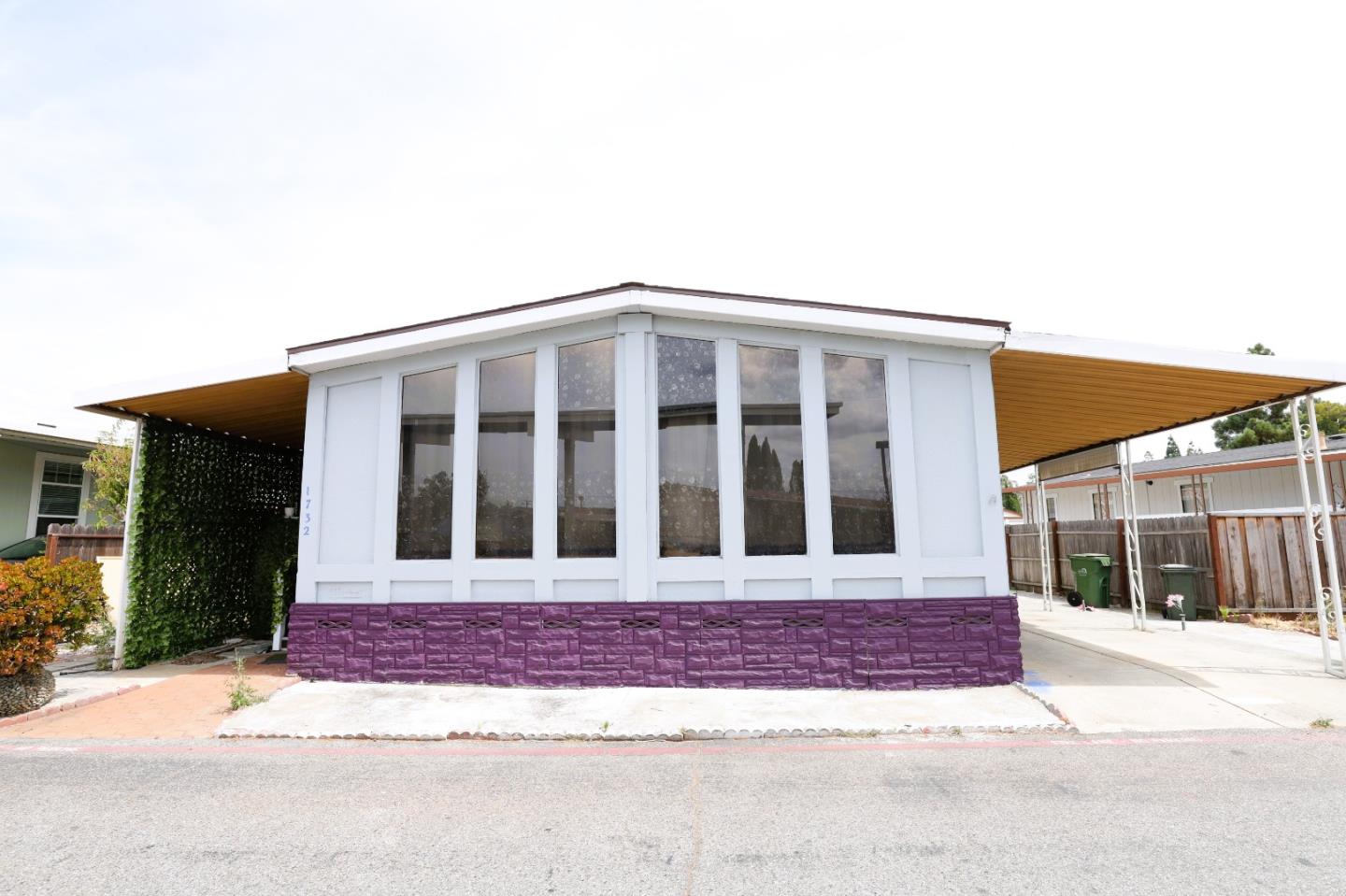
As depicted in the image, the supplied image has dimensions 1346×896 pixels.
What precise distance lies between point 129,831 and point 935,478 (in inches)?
263

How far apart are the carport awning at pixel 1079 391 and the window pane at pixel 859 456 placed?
4.42 feet

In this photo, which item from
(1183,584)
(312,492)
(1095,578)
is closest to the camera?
(312,492)

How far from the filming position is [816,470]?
6.73 meters

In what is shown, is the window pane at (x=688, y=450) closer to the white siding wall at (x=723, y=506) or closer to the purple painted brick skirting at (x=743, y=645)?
the white siding wall at (x=723, y=506)

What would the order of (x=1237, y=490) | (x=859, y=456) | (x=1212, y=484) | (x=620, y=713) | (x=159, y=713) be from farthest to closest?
(x=1212, y=484) < (x=1237, y=490) < (x=859, y=456) < (x=159, y=713) < (x=620, y=713)

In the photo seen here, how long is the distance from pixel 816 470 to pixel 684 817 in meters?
3.75

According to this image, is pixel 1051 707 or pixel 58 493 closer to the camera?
pixel 1051 707

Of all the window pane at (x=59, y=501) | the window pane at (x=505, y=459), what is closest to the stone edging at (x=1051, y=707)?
the window pane at (x=505, y=459)

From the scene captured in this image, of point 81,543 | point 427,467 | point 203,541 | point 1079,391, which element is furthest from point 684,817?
point 81,543

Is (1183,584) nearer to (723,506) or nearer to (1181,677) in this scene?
(1181,677)

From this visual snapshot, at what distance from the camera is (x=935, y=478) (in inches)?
265

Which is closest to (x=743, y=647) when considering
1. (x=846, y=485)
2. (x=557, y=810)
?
(x=846, y=485)

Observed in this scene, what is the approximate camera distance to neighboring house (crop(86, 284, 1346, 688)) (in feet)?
21.5

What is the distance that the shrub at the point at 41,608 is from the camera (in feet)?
19.7
